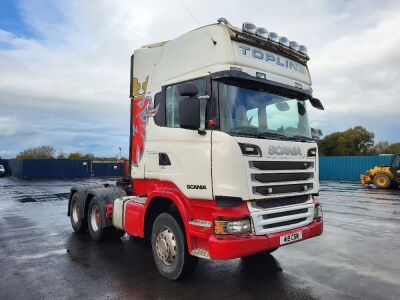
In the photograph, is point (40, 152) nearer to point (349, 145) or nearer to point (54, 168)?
point (54, 168)

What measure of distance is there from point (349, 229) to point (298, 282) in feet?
15.6

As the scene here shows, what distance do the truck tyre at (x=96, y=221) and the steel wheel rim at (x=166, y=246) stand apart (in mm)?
2229

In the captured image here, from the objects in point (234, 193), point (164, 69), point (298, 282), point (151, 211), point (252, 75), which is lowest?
point (298, 282)

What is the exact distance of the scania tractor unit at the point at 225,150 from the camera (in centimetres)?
460

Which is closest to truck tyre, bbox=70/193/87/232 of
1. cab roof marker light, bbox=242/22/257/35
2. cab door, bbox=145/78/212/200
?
cab door, bbox=145/78/212/200

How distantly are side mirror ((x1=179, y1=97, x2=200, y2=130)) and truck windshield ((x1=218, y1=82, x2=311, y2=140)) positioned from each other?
32 centimetres

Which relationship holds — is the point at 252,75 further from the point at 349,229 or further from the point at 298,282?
the point at 349,229

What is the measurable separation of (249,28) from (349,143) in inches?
2028

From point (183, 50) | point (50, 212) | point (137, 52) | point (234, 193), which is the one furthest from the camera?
point (50, 212)

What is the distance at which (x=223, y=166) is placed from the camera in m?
4.58

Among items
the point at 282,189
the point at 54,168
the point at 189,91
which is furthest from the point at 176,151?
the point at 54,168

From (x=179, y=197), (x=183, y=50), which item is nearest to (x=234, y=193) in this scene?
(x=179, y=197)

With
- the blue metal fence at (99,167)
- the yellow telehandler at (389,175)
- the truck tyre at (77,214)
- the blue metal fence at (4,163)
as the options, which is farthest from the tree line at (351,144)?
the truck tyre at (77,214)

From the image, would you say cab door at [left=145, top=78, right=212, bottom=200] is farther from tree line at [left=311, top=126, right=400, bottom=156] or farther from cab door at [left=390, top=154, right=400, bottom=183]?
tree line at [left=311, top=126, right=400, bottom=156]
